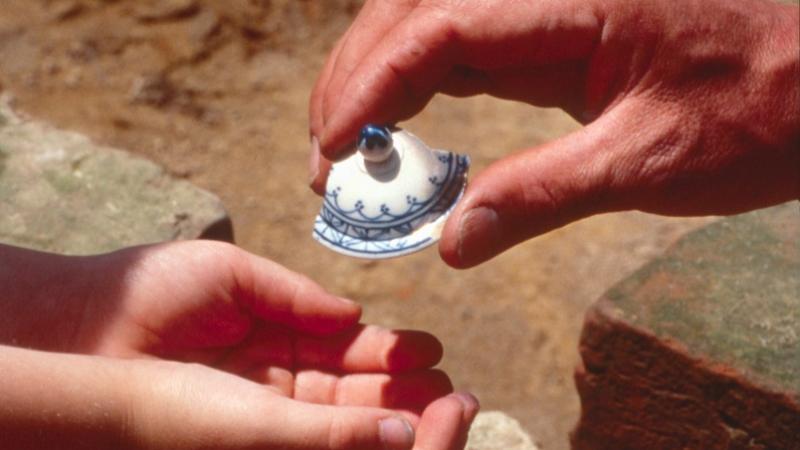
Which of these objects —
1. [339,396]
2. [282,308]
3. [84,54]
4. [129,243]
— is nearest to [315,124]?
[282,308]

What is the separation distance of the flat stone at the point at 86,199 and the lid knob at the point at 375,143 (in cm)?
73

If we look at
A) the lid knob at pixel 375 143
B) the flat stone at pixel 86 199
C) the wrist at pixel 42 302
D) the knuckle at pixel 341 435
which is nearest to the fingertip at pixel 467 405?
the knuckle at pixel 341 435

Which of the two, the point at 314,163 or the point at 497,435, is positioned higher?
the point at 314,163

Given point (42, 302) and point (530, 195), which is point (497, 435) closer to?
point (530, 195)

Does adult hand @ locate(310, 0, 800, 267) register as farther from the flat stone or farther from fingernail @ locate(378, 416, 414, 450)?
the flat stone

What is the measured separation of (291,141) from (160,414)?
195 cm

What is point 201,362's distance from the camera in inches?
68.2

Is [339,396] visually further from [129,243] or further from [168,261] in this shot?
[129,243]

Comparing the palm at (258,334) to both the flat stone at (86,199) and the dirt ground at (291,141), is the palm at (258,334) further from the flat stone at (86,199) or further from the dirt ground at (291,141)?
the dirt ground at (291,141)

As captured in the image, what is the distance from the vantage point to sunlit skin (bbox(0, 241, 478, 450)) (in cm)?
147

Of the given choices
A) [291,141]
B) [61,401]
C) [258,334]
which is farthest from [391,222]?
[291,141]

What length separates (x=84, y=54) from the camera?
3.56m

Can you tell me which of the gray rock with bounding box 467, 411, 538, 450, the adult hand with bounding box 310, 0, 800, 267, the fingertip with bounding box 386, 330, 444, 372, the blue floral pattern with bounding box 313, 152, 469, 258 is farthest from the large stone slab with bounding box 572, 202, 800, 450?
the blue floral pattern with bounding box 313, 152, 469, 258

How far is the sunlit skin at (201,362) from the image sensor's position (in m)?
1.47
